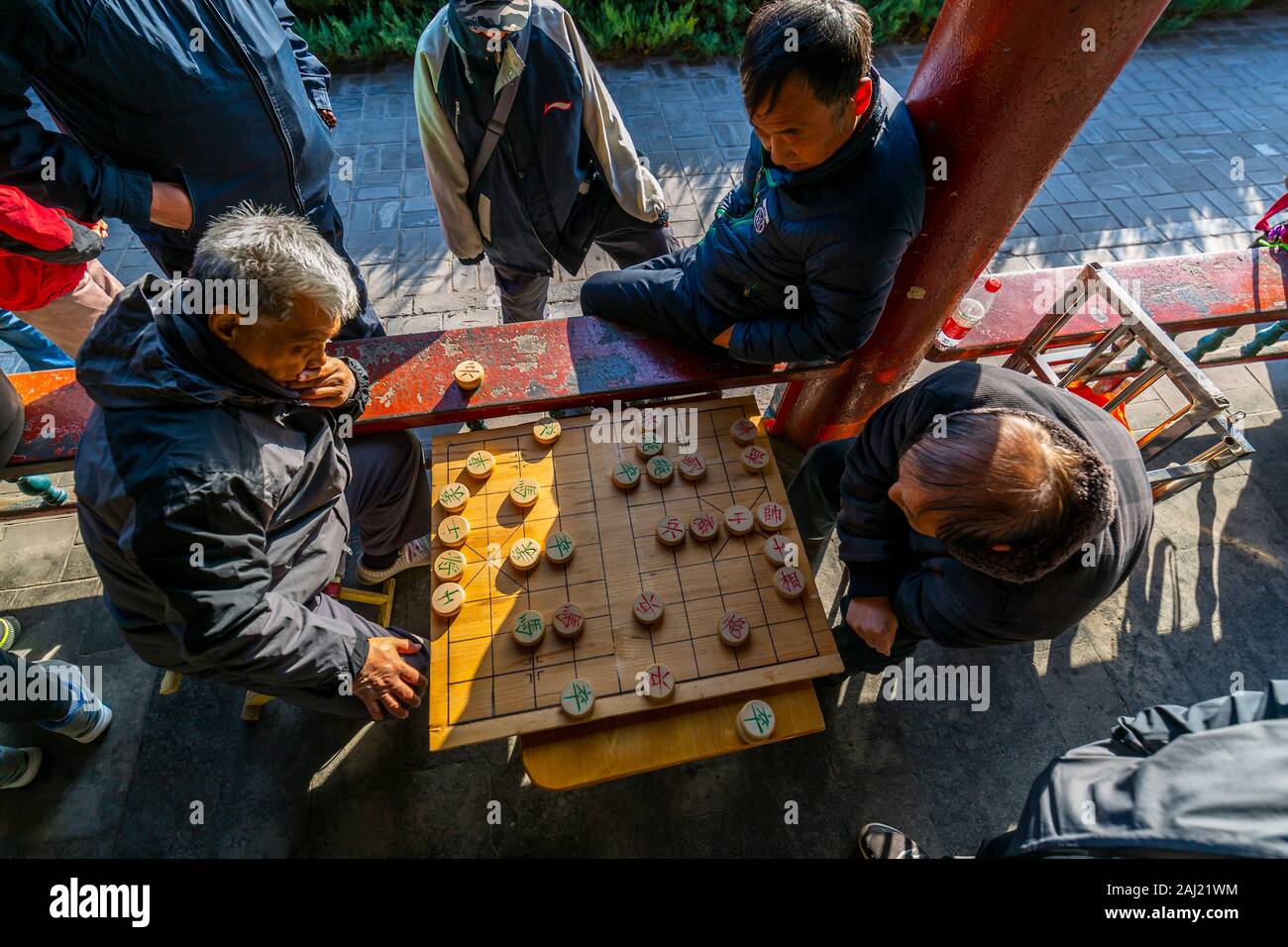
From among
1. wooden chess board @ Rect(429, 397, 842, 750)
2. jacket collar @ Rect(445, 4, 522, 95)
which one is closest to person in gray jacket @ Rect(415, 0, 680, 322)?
jacket collar @ Rect(445, 4, 522, 95)

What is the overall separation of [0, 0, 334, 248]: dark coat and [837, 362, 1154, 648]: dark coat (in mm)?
2664

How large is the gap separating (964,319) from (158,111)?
341cm

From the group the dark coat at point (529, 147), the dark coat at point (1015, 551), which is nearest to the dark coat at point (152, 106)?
the dark coat at point (529, 147)

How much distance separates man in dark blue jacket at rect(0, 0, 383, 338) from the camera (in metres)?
2.21

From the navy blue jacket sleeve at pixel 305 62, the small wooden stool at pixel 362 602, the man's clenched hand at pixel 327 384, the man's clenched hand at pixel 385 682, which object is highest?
the navy blue jacket sleeve at pixel 305 62

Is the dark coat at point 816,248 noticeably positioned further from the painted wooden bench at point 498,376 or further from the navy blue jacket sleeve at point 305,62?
the navy blue jacket sleeve at point 305,62

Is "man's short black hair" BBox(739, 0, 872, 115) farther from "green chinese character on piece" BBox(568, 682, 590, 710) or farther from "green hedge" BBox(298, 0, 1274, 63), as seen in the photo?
"green hedge" BBox(298, 0, 1274, 63)

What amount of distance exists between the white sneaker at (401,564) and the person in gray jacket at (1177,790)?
8.80 ft

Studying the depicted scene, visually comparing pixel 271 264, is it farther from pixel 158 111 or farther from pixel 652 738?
pixel 652 738

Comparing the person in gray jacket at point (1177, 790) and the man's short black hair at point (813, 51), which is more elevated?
the man's short black hair at point (813, 51)

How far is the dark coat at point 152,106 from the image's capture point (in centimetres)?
221

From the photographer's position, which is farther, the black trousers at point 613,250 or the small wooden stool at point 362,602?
the black trousers at point 613,250

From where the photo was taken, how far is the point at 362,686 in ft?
7.48
